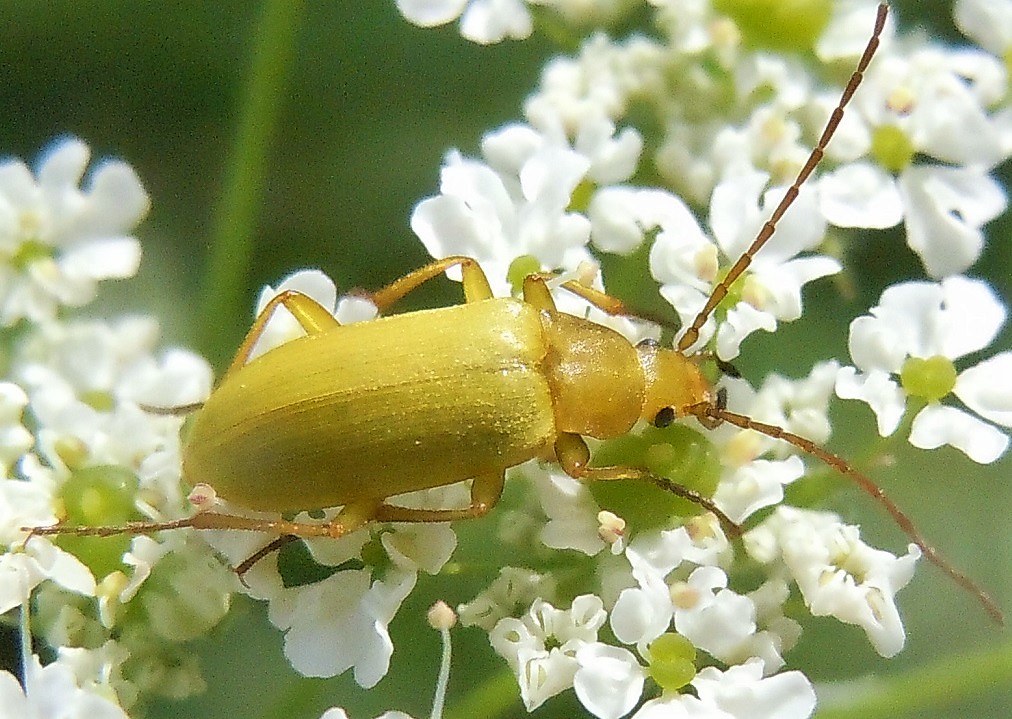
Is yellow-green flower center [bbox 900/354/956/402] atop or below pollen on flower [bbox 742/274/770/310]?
below

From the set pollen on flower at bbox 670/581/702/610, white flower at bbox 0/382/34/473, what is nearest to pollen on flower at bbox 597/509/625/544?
pollen on flower at bbox 670/581/702/610

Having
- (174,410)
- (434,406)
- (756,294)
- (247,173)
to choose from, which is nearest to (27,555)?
(174,410)

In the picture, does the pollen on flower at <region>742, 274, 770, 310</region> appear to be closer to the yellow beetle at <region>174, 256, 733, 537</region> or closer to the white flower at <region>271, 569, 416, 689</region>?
the yellow beetle at <region>174, 256, 733, 537</region>

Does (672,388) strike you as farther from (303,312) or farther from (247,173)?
(247,173)

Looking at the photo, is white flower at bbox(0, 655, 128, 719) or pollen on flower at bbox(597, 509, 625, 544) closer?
white flower at bbox(0, 655, 128, 719)

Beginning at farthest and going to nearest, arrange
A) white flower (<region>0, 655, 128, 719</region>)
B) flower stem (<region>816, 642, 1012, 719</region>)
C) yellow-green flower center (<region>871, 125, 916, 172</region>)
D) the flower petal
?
yellow-green flower center (<region>871, 125, 916, 172</region>), flower stem (<region>816, 642, 1012, 719</region>), the flower petal, white flower (<region>0, 655, 128, 719</region>)

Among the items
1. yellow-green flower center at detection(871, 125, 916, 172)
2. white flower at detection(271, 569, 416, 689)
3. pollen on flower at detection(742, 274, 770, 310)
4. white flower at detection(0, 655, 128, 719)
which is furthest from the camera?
yellow-green flower center at detection(871, 125, 916, 172)

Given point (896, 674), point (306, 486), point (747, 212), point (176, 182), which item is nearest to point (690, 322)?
point (747, 212)
